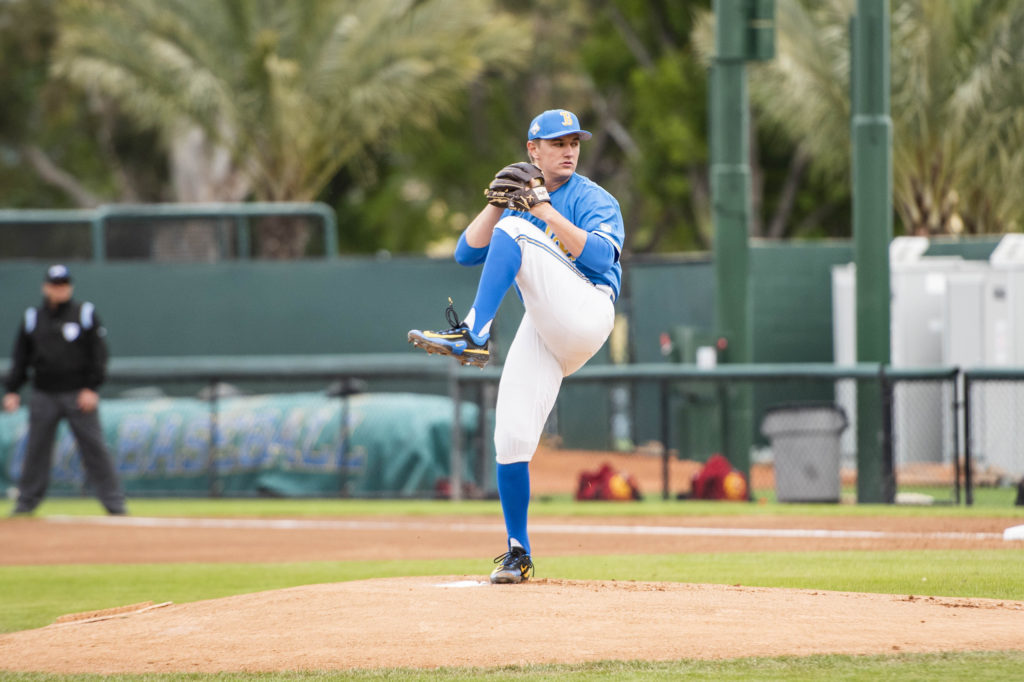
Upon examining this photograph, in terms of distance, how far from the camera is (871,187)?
44.3ft

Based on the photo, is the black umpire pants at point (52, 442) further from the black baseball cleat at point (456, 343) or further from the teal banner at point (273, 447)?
the black baseball cleat at point (456, 343)

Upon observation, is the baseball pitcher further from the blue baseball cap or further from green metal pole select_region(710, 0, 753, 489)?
green metal pole select_region(710, 0, 753, 489)

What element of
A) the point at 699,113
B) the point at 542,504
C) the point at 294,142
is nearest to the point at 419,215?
the point at 699,113

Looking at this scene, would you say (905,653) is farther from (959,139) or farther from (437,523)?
(959,139)

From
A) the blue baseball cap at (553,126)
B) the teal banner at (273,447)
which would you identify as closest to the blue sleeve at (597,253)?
the blue baseball cap at (553,126)

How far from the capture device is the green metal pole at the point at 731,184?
14641 mm

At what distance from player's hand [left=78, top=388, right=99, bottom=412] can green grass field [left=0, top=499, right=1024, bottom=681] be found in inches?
120

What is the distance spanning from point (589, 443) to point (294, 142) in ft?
28.2

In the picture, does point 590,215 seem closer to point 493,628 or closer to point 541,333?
point 541,333

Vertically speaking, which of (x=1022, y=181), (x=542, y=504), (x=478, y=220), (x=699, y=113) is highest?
(x=699, y=113)

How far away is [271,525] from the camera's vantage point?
469 inches

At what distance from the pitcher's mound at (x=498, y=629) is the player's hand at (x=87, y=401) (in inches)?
249

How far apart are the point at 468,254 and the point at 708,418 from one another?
8870 mm

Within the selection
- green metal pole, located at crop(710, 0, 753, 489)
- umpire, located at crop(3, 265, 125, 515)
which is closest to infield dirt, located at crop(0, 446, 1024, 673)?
umpire, located at crop(3, 265, 125, 515)
